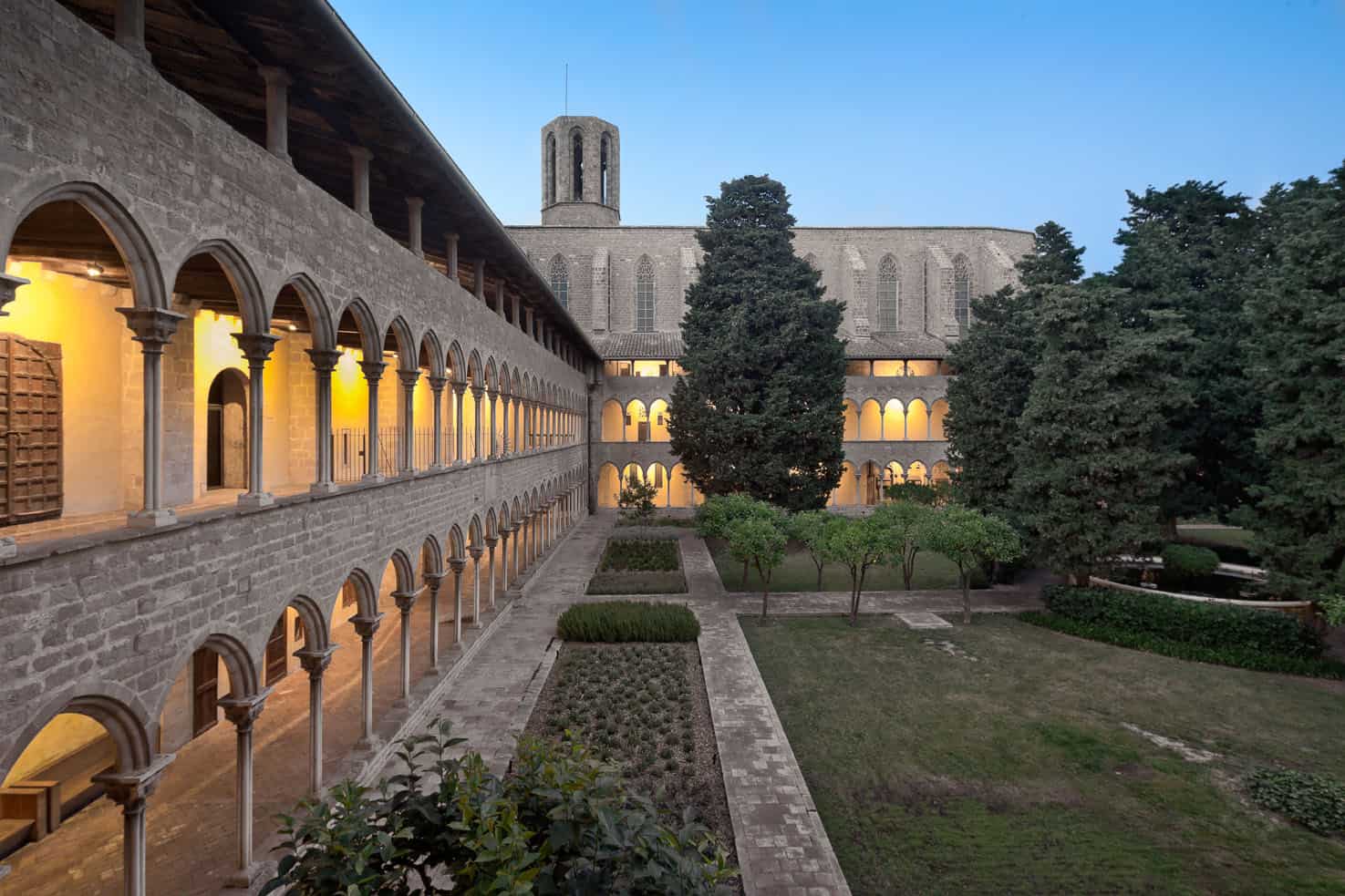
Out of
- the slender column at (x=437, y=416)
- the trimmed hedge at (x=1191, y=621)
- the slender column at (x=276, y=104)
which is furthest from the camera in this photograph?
the trimmed hedge at (x=1191, y=621)

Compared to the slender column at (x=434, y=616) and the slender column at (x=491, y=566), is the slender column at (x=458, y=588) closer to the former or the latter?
the slender column at (x=434, y=616)

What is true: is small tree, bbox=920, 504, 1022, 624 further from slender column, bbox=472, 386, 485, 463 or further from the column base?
the column base

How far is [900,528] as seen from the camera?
55.5 ft

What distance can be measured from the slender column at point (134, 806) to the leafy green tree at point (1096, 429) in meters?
17.4

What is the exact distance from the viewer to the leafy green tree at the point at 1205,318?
17.9m

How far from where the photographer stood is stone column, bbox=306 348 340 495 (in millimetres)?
8305

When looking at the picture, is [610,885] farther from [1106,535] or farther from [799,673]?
[1106,535]

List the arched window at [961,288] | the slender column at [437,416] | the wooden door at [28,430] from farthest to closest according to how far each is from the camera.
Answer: the arched window at [961,288]
the slender column at [437,416]
the wooden door at [28,430]

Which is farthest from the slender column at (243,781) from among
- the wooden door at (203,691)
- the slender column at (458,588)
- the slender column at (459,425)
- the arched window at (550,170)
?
the arched window at (550,170)

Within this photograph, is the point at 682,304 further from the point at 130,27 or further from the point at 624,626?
the point at 130,27

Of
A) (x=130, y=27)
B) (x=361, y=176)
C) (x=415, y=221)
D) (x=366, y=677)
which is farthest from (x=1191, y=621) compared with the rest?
(x=130, y=27)

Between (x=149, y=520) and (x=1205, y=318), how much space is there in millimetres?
22618

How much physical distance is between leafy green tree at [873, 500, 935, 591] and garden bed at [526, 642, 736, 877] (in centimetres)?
523

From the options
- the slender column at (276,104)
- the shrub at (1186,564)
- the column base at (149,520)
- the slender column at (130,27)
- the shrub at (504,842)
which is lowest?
the shrub at (1186,564)
